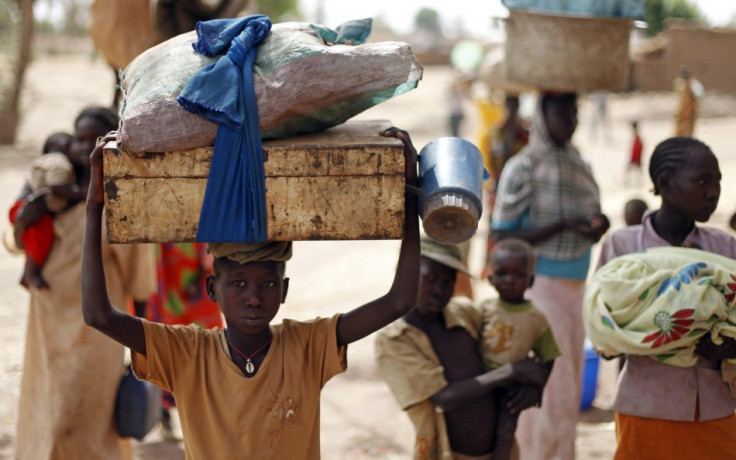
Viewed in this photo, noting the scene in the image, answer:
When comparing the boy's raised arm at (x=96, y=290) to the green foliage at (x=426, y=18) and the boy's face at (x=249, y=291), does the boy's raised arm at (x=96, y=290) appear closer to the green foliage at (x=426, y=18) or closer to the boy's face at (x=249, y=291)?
the boy's face at (x=249, y=291)

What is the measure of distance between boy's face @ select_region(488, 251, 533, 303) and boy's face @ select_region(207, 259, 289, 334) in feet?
4.30

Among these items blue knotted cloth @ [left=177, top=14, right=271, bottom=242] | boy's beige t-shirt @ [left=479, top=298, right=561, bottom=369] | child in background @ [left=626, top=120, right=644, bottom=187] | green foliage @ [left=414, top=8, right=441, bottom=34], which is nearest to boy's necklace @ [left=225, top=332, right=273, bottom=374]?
blue knotted cloth @ [left=177, top=14, right=271, bottom=242]

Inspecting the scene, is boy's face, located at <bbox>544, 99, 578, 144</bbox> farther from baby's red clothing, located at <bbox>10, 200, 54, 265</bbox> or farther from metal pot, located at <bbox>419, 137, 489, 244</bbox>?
baby's red clothing, located at <bbox>10, 200, 54, 265</bbox>

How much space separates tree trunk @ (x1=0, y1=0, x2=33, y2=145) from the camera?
16406mm

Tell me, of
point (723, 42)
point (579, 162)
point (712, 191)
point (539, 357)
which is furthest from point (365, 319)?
point (723, 42)

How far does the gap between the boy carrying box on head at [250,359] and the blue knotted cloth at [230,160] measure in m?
0.28

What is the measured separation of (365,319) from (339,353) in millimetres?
151

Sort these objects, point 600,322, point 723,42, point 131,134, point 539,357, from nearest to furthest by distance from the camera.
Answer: point 131,134
point 600,322
point 539,357
point 723,42

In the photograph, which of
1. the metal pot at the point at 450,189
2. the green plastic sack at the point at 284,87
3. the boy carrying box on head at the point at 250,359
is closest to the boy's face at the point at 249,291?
the boy carrying box on head at the point at 250,359

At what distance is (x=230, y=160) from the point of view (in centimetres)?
217

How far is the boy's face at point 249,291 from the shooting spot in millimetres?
2521

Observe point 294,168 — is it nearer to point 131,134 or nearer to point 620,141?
point 131,134

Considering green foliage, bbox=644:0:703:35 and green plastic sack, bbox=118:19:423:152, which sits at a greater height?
green foliage, bbox=644:0:703:35

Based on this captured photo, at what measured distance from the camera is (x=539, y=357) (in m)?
3.55
